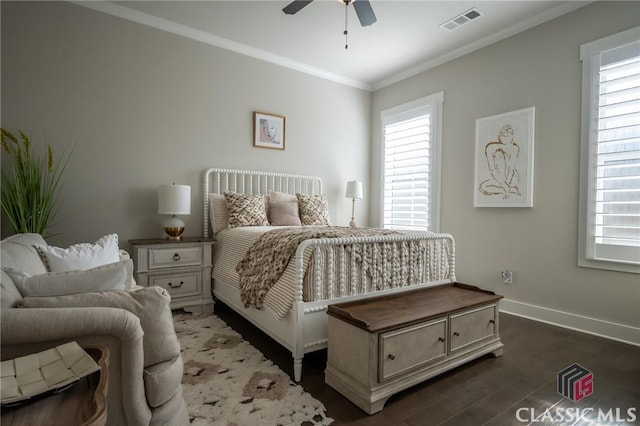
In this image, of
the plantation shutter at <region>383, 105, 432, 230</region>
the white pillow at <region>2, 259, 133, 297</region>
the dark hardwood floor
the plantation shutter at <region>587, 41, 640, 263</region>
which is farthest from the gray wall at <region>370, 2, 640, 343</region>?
the white pillow at <region>2, 259, 133, 297</region>

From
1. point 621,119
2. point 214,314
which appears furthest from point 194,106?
point 621,119

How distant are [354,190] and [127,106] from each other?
9.36 feet

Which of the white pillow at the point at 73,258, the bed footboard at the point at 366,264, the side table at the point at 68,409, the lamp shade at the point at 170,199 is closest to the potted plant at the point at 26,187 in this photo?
the lamp shade at the point at 170,199

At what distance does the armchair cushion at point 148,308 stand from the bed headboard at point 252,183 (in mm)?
2612

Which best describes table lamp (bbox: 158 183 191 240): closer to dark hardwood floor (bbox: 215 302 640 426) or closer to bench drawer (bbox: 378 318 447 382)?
dark hardwood floor (bbox: 215 302 640 426)

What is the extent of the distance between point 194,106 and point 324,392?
3.22 m

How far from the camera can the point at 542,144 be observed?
10.5 ft

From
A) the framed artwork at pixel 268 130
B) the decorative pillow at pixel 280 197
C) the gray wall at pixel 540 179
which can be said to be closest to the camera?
the gray wall at pixel 540 179

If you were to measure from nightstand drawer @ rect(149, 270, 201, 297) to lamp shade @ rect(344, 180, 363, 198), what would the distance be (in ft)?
7.59

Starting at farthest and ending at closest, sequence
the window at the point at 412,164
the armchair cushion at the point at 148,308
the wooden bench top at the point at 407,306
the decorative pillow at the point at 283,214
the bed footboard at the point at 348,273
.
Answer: the window at the point at 412,164
the decorative pillow at the point at 283,214
the bed footboard at the point at 348,273
the wooden bench top at the point at 407,306
the armchair cushion at the point at 148,308

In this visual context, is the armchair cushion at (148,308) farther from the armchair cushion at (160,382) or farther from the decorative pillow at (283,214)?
the decorative pillow at (283,214)

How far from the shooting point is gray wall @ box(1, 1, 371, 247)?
2.93 metres

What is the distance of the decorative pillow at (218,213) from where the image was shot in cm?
360

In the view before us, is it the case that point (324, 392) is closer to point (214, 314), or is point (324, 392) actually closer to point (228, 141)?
point (214, 314)
